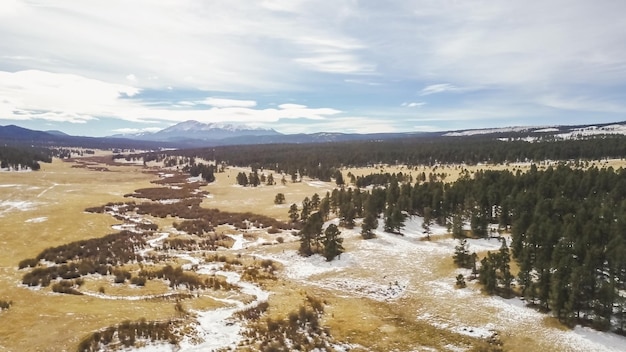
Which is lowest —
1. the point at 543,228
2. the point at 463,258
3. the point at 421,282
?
the point at 421,282

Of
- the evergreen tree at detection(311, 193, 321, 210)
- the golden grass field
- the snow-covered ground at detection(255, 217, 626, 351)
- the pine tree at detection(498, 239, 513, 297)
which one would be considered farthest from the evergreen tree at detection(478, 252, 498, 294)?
the evergreen tree at detection(311, 193, 321, 210)

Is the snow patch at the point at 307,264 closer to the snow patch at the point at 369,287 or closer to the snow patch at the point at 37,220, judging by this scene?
the snow patch at the point at 369,287

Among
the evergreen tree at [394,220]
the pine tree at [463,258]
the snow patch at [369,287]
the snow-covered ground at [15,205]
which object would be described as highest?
the evergreen tree at [394,220]

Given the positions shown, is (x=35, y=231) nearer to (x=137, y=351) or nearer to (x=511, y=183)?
(x=137, y=351)

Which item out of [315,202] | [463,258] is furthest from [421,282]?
[315,202]

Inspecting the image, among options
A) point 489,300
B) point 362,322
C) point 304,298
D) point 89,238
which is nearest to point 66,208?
point 89,238

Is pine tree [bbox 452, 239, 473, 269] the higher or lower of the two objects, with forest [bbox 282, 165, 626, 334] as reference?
lower

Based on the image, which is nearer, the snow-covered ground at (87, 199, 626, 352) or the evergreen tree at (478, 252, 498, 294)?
the snow-covered ground at (87, 199, 626, 352)

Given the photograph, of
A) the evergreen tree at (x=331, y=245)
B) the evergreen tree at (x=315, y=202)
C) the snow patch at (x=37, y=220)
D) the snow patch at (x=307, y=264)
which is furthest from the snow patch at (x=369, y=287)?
the snow patch at (x=37, y=220)

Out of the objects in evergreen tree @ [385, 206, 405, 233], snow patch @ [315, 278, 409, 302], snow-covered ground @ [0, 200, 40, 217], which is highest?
evergreen tree @ [385, 206, 405, 233]

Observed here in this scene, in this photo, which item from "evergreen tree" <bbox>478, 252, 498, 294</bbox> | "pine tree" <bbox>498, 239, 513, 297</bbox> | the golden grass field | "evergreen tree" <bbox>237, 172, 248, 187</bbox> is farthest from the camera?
"evergreen tree" <bbox>237, 172, 248, 187</bbox>

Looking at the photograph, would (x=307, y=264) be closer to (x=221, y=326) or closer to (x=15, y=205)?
(x=221, y=326)

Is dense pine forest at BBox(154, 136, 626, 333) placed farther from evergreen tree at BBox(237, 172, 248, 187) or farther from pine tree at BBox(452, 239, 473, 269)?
evergreen tree at BBox(237, 172, 248, 187)
